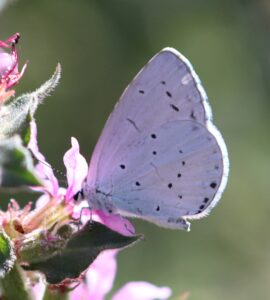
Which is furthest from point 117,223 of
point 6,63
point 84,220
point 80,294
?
point 6,63

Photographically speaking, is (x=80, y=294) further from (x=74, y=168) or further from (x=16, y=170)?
(x=16, y=170)

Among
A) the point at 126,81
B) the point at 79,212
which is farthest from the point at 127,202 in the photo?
the point at 126,81

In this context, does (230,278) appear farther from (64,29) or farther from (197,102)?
(197,102)

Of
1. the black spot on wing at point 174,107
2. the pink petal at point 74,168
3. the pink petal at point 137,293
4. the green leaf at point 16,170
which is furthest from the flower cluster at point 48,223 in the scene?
the green leaf at point 16,170

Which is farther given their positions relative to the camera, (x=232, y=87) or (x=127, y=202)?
(x=232, y=87)

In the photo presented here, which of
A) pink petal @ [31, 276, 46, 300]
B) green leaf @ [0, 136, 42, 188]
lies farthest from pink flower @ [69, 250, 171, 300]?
green leaf @ [0, 136, 42, 188]

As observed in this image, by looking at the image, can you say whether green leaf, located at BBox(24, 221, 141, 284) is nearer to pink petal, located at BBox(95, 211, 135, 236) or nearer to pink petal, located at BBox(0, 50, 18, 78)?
pink petal, located at BBox(95, 211, 135, 236)
